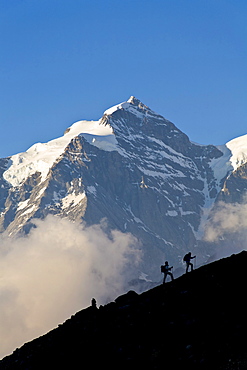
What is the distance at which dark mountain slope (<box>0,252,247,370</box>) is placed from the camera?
39.4 m

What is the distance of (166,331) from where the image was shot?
43781mm

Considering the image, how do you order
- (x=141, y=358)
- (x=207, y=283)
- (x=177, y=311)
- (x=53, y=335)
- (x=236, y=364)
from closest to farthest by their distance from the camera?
(x=236, y=364), (x=141, y=358), (x=177, y=311), (x=207, y=283), (x=53, y=335)

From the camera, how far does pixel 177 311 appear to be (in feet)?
152

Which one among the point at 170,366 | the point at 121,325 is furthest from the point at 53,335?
the point at 170,366

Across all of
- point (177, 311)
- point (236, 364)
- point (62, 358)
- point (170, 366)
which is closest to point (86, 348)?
point (62, 358)

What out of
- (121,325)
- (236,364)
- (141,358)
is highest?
(121,325)

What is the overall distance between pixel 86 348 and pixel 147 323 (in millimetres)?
3595

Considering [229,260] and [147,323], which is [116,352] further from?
[229,260]

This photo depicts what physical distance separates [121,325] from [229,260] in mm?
11624

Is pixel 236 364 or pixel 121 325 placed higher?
pixel 121 325

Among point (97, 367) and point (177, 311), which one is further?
point (177, 311)

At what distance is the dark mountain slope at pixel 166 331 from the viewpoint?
39.4 m

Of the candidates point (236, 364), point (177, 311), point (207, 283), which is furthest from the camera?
point (207, 283)

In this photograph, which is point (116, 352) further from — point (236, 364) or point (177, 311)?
point (236, 364)
